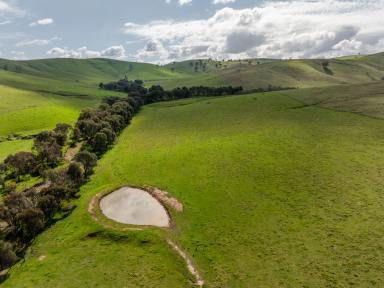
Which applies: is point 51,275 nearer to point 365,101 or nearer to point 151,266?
point 151,266

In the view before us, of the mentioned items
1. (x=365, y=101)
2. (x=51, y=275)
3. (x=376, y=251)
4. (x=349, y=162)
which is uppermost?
(x=365, y=101)

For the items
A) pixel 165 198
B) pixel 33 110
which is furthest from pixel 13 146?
pixel 165 198

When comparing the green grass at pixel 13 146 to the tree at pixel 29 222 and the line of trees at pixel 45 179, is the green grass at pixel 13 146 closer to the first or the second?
the line of trees at pixel 45 179

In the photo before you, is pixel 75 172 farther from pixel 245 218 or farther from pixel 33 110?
pixel 33 110

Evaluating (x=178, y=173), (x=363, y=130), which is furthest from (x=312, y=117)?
(x=178, y=173)

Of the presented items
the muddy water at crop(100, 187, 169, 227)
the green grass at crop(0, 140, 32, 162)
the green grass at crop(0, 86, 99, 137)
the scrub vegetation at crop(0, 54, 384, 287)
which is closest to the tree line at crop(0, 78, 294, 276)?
the scrub vegetation at crop(0, 54, 384, 287)

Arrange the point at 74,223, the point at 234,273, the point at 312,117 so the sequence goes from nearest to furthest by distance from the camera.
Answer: the point at 234,273
the point at 74,223
the point at 312,117
